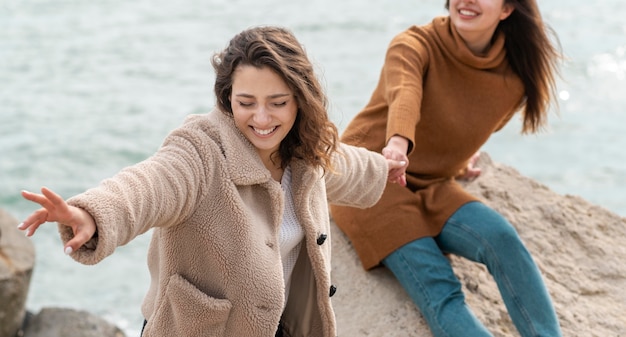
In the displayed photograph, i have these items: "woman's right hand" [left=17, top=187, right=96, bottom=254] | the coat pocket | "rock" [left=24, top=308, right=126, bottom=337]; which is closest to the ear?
the coat pocket

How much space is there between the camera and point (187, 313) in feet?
8.13

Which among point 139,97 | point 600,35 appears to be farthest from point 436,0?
point 139,97

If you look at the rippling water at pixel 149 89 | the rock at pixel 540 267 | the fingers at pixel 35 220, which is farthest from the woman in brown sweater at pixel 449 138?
the rippling water at pixel 149 89

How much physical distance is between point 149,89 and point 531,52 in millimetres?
8545

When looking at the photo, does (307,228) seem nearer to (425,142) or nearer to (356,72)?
(425,142)

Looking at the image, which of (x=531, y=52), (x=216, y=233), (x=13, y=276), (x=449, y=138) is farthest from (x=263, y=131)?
(x=13, y=276)

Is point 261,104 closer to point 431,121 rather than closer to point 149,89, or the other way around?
point 431,121

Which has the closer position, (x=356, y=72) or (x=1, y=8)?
(x=356, y=72)

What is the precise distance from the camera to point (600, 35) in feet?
40.5

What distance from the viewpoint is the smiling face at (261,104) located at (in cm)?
243

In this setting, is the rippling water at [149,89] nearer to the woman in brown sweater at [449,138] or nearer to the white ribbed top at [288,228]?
the woman in brown sweater at [449,138]

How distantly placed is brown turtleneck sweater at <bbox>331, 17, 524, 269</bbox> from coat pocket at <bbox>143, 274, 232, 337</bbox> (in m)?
1.11

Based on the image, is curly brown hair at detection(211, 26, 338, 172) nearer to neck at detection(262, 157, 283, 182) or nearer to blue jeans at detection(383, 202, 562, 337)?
neck at detection(262, 157, 283, 182)

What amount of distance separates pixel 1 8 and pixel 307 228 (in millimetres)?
13034
